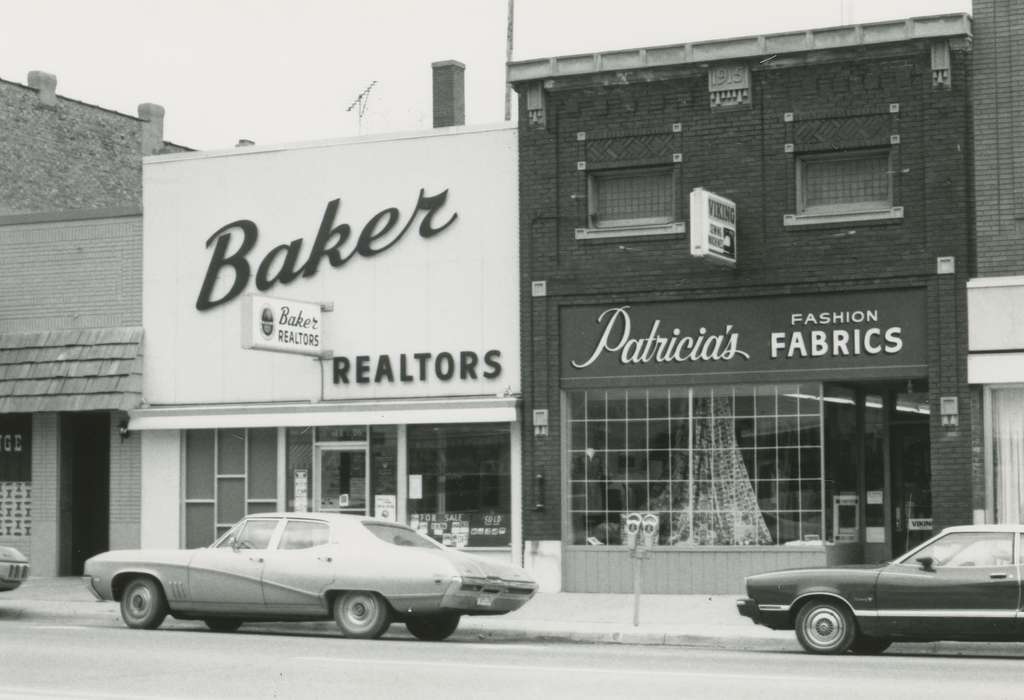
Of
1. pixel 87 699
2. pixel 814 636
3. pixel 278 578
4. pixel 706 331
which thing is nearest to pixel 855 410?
pixel 706 331

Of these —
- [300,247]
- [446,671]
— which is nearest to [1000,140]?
[300,247]

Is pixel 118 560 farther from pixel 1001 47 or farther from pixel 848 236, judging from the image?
pixel 1001 47

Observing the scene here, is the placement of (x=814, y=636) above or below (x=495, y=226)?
below

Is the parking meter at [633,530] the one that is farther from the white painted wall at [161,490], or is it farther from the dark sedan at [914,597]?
the white painted wall at [161,490]

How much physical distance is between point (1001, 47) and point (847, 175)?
2564mm

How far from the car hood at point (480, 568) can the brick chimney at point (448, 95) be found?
440 inches

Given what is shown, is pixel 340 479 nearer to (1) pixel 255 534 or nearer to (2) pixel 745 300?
(1) pixel 255 534

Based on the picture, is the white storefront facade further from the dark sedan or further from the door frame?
the dark sedan

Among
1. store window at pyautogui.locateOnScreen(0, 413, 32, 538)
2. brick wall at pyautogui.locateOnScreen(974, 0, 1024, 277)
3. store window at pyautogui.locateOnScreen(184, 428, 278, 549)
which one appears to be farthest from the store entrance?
store window at pyautogui.locateOnScreen(0, 413, 32, 538)

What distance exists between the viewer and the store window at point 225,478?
2480cm

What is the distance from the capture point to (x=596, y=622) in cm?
1872

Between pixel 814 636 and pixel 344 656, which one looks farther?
pixel 814 636

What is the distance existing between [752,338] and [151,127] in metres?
19.2

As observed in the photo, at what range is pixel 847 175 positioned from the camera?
21.5 metres
